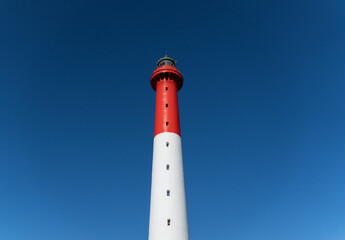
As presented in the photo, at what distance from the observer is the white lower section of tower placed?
25.1 meters

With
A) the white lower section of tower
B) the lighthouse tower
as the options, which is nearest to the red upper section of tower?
the lighthouse tower

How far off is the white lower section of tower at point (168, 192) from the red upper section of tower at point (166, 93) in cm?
130

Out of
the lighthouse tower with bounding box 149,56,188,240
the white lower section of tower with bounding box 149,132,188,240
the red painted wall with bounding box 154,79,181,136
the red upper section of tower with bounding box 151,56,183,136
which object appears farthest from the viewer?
the red upper section of tower with bounding box 151,56,183,136

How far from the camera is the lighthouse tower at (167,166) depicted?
83.1 ft

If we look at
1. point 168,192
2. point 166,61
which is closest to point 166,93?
point 166,61

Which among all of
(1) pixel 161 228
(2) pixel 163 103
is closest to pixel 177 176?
(1) pixel 161 228

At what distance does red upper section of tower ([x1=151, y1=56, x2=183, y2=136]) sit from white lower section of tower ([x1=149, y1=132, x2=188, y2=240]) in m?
1.30

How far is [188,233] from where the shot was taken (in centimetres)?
2617

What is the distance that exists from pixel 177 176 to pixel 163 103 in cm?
936

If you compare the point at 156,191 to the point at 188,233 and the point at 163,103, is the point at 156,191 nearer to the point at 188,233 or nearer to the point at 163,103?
the point at 188,233

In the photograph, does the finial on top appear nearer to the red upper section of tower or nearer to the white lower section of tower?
the red upper section of tower

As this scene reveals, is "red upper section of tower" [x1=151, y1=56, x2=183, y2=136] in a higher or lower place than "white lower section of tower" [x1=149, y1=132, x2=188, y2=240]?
higher

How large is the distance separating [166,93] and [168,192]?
41.1 feet

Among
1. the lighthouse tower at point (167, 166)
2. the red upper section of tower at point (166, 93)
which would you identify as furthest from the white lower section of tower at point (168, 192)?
the red upper section of tower at point (166, 93)
